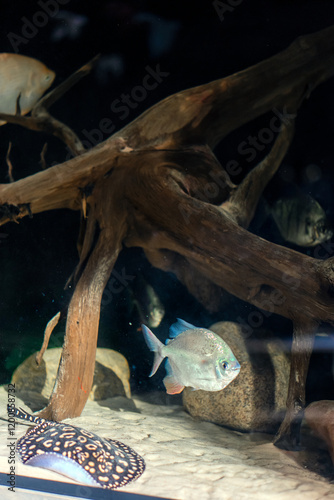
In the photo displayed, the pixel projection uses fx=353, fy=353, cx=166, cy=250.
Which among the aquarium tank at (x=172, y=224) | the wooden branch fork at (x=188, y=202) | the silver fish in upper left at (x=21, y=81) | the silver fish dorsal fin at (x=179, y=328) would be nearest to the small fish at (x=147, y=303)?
the aquarium tank at (x=172, y=224)

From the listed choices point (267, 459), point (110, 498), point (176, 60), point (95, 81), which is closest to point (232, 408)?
point (267, 459)

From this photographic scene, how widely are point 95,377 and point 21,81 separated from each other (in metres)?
3.80

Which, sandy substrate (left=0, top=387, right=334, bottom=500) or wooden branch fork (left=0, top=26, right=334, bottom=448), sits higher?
wooden branch fork (left=0, top=26, right=334, bottom=448)

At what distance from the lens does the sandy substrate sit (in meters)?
2.10

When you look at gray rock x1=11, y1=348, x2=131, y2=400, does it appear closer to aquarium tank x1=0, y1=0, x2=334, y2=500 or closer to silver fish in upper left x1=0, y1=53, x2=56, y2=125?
aquarium tank x1=0, y1=0, x2=334, y2=500

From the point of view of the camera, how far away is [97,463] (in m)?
2.22

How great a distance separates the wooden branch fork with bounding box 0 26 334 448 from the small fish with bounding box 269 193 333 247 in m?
0.39

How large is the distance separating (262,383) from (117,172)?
2.75 metres

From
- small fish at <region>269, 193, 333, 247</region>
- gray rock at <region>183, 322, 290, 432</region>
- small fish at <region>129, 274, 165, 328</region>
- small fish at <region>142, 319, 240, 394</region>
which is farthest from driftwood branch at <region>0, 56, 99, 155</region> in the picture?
gray rock at <region>183, 322, 290, 432</region>

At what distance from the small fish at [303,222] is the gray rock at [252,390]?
1.12m

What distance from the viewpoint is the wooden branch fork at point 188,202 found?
3385mm

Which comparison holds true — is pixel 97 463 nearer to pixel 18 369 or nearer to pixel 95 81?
pixel 18 369

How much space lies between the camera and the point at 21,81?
4059mm

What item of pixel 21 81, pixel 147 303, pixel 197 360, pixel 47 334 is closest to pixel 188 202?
pixel 147 303
